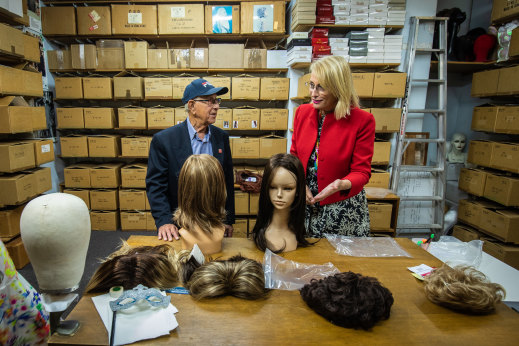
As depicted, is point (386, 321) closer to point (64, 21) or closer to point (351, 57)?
point (351, 57)

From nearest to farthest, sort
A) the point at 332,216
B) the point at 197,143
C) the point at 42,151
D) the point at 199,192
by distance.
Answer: the point at 199,192 < the point at 332,216 < the point at 197,143 < the point at 42,151

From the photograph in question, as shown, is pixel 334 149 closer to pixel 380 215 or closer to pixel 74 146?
pixel 380 215

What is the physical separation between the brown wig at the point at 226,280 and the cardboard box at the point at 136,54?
3662mm

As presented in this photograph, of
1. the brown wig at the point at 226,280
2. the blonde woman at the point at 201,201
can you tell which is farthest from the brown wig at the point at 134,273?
the blonde woman at the point at 201,201

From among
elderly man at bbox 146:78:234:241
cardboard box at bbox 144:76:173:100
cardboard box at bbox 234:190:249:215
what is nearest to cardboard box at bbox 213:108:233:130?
cardboard box at bbox 144:76:173:100

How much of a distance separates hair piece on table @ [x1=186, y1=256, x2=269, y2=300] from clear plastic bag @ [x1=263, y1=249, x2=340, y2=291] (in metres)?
0.07

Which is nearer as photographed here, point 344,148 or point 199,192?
point 199,192

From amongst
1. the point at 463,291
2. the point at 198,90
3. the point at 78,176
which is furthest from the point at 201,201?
the point at 78,176

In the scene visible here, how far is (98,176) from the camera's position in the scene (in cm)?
417

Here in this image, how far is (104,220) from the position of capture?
A: 167 inches

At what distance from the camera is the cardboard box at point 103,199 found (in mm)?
4184

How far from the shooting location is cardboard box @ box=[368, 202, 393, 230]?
141 inches

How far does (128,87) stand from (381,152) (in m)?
3.45

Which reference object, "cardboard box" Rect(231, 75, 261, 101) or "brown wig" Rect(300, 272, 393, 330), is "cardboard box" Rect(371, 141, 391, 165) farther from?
"brown wig" Rect(300, 272, 393, 330)
